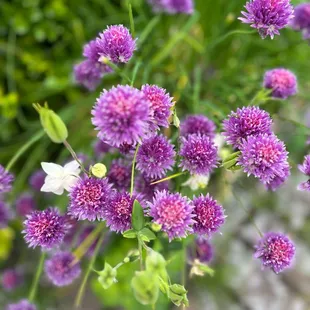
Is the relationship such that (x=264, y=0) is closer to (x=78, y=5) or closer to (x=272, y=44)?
(x=272, y=44)

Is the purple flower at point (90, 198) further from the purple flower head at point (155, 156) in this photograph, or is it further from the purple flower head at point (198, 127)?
the purple flower head at point (198, 127)

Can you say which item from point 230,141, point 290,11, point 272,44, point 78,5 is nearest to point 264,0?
point 290,11

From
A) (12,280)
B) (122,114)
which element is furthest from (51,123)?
(12,280)

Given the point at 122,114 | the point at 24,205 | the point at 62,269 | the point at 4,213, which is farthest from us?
the point at 24,205

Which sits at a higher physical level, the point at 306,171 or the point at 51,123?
the point at 51,123

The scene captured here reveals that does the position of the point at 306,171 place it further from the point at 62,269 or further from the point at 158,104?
the point at 62,269

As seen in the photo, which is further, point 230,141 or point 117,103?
point 230,141

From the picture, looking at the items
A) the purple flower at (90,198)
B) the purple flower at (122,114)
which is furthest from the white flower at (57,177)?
the purple flower at (122,114)
